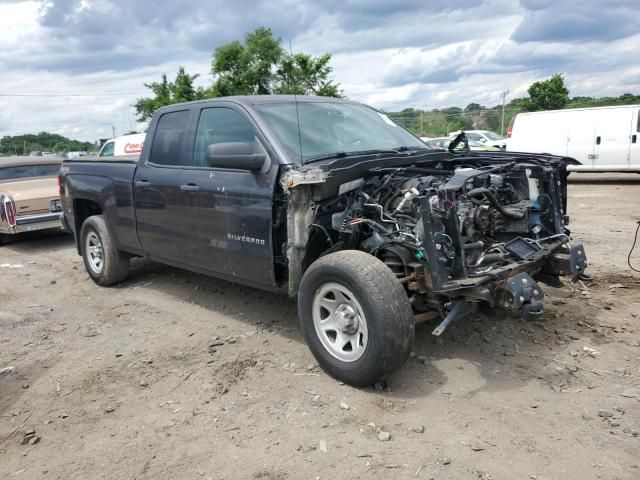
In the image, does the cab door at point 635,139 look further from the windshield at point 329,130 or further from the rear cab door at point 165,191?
the rear cab door at point 165,191

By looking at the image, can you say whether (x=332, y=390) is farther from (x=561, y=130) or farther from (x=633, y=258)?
(x=561, y=130)

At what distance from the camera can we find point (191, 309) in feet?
18.6

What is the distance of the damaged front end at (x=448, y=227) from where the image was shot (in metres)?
3.61

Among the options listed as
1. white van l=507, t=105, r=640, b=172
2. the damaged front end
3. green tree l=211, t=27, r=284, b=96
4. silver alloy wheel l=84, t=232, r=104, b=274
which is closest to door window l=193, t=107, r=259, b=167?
the damaged front end

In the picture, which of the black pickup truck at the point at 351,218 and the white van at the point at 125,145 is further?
the white van at the point at 125,145

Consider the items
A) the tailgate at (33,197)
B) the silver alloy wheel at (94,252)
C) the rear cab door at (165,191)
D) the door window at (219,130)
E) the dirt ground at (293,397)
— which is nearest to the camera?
the dirt ground at (293,397)

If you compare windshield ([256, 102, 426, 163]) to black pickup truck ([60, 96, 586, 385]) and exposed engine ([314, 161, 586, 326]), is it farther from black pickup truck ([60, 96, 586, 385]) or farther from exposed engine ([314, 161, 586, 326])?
exposed engine ([314, 161, 586, 326])

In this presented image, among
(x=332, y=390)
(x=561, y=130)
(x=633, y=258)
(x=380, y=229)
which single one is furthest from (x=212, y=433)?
(x=561, y=130)

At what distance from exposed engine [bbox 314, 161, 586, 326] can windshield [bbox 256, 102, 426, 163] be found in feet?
1.91

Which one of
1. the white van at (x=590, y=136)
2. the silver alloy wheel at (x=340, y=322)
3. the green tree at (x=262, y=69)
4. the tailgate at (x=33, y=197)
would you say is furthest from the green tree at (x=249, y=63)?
the silver alloy wheel at (x=340, y=322)

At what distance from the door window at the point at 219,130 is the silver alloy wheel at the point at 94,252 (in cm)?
227

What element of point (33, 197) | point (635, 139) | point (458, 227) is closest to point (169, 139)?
point (458, 227)

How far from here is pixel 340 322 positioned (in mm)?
3771

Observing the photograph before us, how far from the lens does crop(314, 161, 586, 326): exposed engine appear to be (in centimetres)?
360
